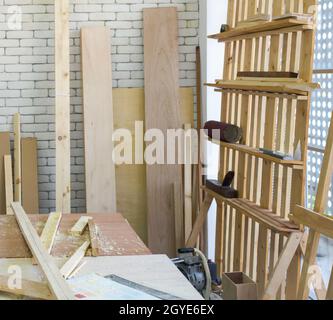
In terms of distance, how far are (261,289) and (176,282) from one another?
60.5 inches

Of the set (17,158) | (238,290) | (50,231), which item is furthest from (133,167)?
(238,290)

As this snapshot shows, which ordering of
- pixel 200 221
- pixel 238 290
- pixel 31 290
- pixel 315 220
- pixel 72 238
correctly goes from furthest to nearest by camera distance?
1. pixel 200 221
2. pixel 72 238
3. pixel 315 220
4. pixel 238 290
5. pixel 31 290

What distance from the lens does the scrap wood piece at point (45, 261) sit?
7.61 feet

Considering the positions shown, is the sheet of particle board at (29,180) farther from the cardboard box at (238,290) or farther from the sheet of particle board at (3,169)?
the cardboard box at (238,290)

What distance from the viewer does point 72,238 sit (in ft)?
10.9

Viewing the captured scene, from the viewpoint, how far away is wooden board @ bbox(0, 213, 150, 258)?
3.07m

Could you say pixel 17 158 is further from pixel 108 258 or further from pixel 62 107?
pixel 108 258

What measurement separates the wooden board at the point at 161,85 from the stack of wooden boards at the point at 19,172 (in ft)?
3.43

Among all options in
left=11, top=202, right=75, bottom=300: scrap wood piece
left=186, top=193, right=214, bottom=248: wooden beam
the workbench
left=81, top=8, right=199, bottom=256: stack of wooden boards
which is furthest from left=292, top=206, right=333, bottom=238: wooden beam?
left=81, top=8, right=199, bottom=256: stack of wooden boards

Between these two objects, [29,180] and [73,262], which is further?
[29,180]

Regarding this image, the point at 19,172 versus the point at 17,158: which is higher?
the point at 17,158

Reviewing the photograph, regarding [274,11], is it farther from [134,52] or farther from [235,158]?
[134,52]

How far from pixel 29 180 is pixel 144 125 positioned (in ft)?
3.81

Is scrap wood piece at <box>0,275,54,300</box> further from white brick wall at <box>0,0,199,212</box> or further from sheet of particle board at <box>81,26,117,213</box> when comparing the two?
white brick wall at <box>0,0,199,212</box>
